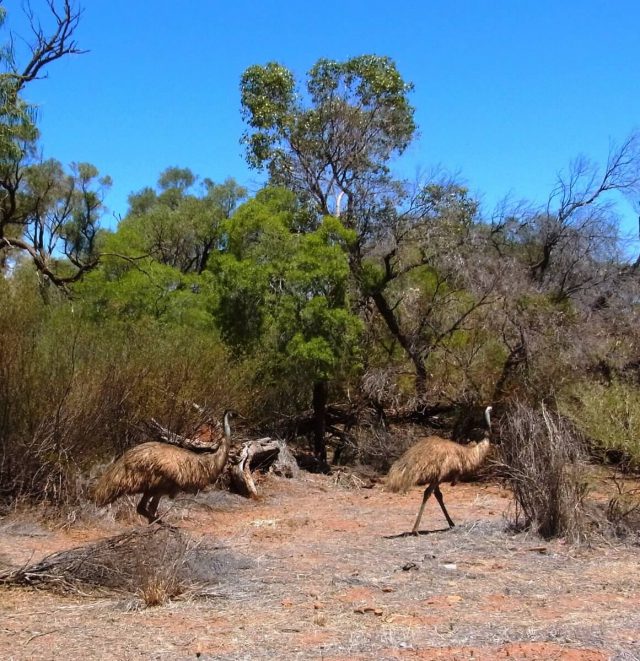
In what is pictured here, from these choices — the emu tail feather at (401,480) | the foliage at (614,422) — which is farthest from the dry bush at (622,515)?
the emu tail feather at (401,480)

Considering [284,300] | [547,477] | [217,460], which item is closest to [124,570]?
[217,460]

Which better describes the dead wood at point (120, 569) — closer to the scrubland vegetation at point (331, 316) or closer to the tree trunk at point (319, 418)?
the scrubland vegetation at point (331, 316)

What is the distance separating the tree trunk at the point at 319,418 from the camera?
67.6 ft

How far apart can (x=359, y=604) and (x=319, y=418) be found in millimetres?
13371

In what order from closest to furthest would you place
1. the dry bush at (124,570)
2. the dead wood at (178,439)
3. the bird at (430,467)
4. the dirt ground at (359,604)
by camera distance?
1. the dirt ground at (359,604)
2. the dry bush at (124,570)
3. the bird at (430,467)
4. the dead wood at (178,439)

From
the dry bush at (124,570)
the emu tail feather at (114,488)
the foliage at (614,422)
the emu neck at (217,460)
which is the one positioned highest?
the foliage at (614,422)

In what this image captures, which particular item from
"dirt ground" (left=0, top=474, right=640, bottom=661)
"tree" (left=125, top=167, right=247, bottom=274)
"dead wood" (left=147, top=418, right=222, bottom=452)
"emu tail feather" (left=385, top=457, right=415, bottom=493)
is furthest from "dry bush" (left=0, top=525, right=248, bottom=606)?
"tree" (left=125, top=167, right=247, bottom=274)

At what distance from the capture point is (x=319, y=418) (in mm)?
20891

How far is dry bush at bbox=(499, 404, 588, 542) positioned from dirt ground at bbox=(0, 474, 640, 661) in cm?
27

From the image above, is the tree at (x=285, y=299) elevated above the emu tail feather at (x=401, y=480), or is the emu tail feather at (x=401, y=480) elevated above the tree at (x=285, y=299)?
the tree at (x=285, y=299)

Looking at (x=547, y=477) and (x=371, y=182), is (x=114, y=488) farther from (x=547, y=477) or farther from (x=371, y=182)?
(x=371, y=182)

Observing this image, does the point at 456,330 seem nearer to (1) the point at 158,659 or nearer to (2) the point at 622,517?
(2) the point at 622,517

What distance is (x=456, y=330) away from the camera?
2042cm

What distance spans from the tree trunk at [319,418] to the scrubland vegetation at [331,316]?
49 millimetres
